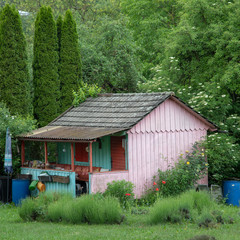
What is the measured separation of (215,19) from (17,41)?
30.8 ft

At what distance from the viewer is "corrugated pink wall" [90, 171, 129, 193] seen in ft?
53.0

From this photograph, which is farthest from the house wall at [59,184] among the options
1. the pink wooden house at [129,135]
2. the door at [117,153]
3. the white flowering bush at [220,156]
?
the white flowering bush at [220,156]

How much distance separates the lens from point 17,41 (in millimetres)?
22859

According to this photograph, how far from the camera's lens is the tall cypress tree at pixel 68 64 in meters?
24.4

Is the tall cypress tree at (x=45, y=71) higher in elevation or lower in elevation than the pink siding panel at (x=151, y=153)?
higher

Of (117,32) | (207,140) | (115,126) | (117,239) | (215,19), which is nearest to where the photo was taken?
(117,239)

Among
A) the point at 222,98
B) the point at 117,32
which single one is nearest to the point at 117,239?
the point at 222,98

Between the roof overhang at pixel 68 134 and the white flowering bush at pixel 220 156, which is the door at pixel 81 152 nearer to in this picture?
the roof overhang at pixel 68 134

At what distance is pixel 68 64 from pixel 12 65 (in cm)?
318

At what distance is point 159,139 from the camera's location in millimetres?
18203

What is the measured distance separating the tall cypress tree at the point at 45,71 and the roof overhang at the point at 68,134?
375 cm

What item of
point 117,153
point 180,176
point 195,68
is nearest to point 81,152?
point 117,153

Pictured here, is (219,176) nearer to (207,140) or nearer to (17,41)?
(207,140)

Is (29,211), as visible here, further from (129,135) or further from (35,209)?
(129,135)
